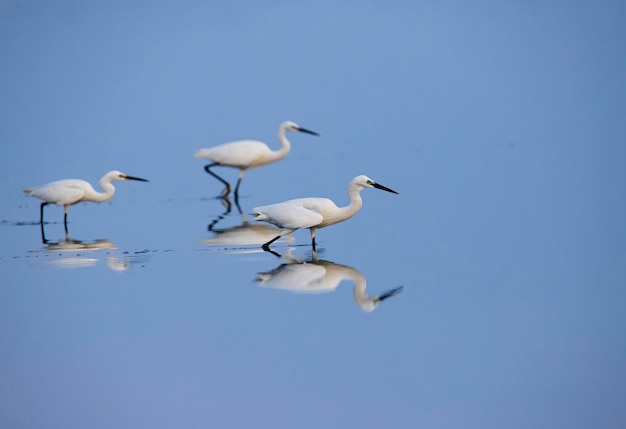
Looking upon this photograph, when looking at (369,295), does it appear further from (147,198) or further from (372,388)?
(147,198)

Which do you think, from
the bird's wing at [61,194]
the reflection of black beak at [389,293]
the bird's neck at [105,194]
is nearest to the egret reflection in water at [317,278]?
the reflection of black beak at [389,293]

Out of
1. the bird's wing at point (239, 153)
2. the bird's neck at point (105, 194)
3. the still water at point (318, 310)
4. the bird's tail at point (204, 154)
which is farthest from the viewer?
the bird's tail at point (204, 154)

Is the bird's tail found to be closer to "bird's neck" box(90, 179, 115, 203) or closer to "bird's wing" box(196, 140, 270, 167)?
"bird's wing" box(196, 140, 270, 167)

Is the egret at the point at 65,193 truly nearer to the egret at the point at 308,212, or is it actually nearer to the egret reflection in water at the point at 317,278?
the egret at the point at 308,212

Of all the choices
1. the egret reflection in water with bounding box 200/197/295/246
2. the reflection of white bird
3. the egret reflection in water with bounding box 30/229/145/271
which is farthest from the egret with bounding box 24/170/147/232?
the egret reflection in water with bounding box 200/197/295/246

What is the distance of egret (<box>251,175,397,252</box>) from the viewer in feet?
37.0

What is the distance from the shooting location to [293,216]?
11250 millimetres

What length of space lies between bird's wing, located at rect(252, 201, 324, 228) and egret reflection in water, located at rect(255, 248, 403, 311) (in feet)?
1.33

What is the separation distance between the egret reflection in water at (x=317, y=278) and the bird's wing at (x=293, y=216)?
404 millimetres

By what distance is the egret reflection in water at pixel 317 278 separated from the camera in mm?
9312

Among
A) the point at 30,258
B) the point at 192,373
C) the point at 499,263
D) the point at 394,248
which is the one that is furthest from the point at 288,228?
the point at 192,373

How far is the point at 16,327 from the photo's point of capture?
354 inches

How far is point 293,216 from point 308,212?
0.18 meters

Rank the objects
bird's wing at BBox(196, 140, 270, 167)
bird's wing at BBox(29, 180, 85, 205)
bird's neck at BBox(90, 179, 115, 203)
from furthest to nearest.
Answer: bird's wing at BBox(196, 140, 270, 167), bird's neck at BBox(90, 179, 115, 203), bird's wing at BBox(29, 180, 85, 205)
